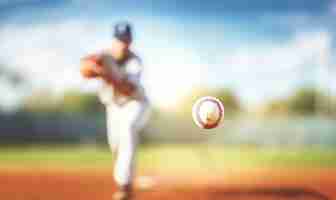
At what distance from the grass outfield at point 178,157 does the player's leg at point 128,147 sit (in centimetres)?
120

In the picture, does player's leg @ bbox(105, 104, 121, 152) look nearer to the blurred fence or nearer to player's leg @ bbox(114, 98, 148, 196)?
player's leg @ bbox(114, 98, 148, 196)

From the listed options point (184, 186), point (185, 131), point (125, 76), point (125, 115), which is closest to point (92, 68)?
point (125, 76)

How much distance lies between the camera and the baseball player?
100 inches

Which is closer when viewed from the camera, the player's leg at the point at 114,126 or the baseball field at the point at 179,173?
the player's leg at the point at 114,126

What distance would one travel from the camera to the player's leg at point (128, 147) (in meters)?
2.56

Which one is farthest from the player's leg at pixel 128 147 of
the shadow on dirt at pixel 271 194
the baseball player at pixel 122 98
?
the shadow on dirt at pixel 271 194

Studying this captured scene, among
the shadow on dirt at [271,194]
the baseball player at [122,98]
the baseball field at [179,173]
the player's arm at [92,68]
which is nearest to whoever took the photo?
the player's arm at [92,68]

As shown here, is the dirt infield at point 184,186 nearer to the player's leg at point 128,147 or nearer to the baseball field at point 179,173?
the baseball field at point 179,173

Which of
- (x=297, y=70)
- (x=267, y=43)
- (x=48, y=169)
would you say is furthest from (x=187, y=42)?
(x=48, y=169)

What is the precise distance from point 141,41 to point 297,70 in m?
1.25

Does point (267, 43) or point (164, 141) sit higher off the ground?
point (267, 43)

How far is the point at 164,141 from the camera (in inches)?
156

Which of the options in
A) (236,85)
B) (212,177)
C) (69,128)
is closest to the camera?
(212,177)

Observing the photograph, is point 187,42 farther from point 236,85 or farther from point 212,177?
point 212,177
